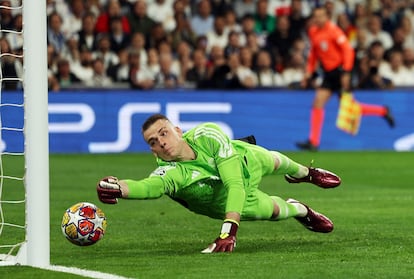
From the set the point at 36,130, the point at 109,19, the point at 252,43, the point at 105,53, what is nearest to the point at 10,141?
the point at 105,53

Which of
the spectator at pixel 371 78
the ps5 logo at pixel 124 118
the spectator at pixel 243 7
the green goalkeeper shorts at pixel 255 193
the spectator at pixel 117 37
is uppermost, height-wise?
the spectator at pixel 243 7

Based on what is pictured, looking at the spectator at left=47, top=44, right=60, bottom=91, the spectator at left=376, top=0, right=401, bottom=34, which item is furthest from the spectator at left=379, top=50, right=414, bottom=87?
the spectator at left=47, top=44, right=60, bottom=91

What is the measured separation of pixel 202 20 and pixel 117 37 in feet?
6.45

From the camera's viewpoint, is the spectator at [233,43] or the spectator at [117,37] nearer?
the spectator at [117,37]

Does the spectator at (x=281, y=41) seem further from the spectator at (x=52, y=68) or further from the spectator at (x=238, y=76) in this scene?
the spectator at (x=52, y=68)

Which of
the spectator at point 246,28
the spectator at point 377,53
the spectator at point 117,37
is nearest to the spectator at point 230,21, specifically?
the spectator at point 246,28

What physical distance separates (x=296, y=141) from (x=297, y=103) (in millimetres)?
659

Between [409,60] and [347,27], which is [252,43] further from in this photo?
[409,60]

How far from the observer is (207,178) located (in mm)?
7930

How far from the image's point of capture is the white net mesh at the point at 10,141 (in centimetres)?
834

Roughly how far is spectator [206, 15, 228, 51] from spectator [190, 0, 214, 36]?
0.21 metres

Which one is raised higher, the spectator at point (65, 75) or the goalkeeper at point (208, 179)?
the goalkeeper at point (208, 179)

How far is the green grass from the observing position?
6.86 metres

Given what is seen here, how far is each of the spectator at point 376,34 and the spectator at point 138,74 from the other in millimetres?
4841
